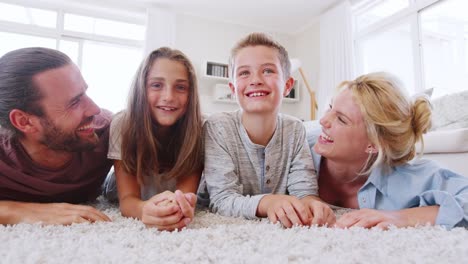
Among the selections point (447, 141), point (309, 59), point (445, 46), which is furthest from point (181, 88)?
point (309, 59)

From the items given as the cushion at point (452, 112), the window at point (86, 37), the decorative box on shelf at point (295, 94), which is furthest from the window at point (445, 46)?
the window at point (86, 37)

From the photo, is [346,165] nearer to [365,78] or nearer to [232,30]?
[365,78]

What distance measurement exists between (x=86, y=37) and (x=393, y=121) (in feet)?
11.0

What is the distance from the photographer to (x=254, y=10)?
11.7 ft

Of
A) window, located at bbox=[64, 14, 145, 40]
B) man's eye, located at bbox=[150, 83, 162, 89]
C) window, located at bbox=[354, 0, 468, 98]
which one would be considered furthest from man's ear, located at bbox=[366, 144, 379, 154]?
window, located at bbox=[64, 14, 145, 40]

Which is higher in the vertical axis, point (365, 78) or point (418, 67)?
point (418, 67)

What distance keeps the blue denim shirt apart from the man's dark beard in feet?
2.39

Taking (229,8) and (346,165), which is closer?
(346,165)

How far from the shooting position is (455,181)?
73 cm

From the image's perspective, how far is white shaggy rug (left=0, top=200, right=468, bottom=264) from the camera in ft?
1.35

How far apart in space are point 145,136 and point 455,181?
2.53 ft

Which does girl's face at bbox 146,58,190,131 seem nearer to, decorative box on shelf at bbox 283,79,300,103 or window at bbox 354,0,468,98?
window at bbox 354,0,468,98

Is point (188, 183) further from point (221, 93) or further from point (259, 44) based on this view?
point (221, 93)

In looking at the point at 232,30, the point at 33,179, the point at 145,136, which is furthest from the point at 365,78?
the point at 232,30
